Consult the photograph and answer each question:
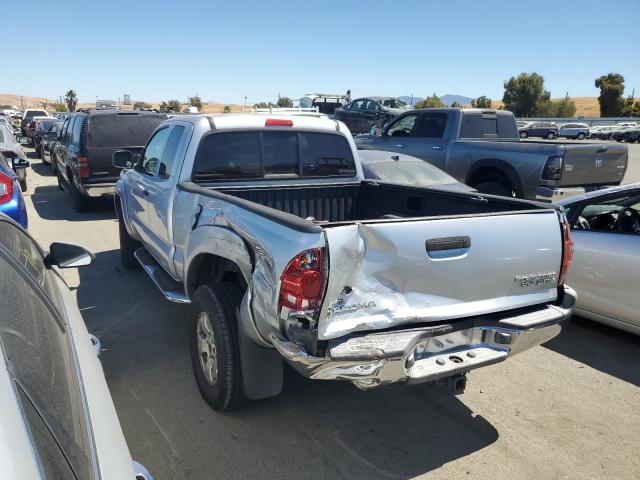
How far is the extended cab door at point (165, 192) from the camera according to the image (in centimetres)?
433

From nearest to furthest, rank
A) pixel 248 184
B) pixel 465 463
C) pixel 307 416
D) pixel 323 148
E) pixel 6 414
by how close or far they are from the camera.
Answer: pixel 6 414, pixel 465 463, pixel 307 416, pixel 248 184, pixel 323 148

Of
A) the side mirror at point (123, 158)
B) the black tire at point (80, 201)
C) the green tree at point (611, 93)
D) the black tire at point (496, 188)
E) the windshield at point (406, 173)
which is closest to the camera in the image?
the side mirror at point (123, 158)

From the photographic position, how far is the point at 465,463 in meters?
3.02

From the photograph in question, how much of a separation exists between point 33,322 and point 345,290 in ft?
4.49

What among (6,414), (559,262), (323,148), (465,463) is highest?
(323,148)

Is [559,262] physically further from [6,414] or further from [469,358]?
[6,414]

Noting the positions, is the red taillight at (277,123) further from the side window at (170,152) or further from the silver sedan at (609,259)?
the silver sedan at (609,259)

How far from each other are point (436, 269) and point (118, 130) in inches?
355

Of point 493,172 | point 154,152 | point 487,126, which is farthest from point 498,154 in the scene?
point 154,152

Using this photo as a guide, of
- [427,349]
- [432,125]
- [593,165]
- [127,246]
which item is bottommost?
[127,246]

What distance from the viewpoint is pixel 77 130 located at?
35.0ft

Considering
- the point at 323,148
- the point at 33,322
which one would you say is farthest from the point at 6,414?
the point at 323,148

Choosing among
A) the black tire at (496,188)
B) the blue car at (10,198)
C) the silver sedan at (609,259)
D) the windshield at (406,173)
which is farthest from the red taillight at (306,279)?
the black tire at (496,188)

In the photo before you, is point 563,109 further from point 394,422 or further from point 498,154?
point 394,422
